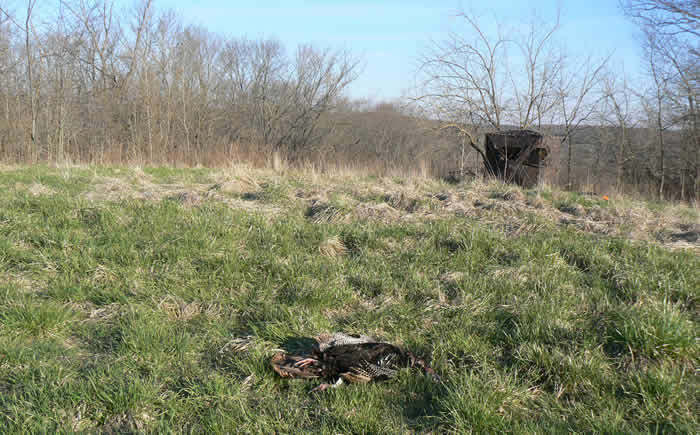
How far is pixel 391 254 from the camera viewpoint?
4164 millimetres

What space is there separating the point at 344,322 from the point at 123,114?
17661mm

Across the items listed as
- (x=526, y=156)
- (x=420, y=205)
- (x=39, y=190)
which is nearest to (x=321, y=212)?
(x=420, y=205)

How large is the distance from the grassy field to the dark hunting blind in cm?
424

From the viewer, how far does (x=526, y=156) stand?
988 cm

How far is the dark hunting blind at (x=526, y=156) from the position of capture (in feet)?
31.8

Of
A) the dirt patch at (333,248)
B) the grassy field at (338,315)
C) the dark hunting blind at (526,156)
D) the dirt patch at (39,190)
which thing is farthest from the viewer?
the dark hunting blind at (526,156)

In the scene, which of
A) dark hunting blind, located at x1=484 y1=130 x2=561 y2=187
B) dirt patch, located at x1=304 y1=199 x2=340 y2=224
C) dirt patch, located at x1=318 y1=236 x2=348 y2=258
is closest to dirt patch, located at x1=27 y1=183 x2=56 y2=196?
dirt patch, located at x1=304 y1=199 x2=340 y2=224

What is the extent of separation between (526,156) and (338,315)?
8181 mm

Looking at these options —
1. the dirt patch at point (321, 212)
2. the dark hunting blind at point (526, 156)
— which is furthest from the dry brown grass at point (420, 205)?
the dark hunting blind at point (526, 156)

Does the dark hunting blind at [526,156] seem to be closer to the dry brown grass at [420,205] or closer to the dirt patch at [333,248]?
the dry brown grass at [420,205]

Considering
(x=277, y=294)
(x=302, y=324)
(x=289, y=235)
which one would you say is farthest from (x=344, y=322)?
(x=289, y=235)

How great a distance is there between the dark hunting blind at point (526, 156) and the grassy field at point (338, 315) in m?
4.24

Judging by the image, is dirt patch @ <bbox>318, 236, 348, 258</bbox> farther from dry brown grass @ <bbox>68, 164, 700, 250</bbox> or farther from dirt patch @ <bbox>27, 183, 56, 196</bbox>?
dirt patch @ <bbox>27, 183, 56, 196</bbox>

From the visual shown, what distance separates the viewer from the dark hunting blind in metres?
9.70
